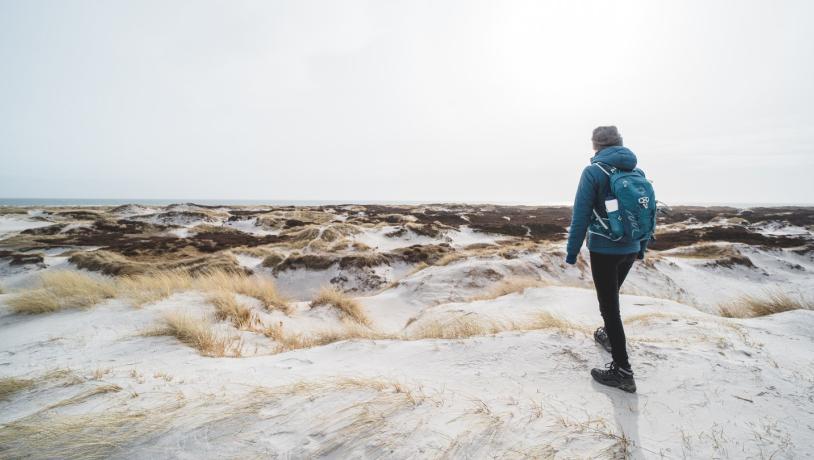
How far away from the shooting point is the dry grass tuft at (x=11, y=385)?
2700 mm

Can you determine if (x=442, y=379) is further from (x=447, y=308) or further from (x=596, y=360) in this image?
(x=447, y=308)

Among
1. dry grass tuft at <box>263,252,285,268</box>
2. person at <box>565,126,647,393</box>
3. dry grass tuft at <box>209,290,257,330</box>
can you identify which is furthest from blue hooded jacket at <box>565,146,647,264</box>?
dry grass tuft at <box>263,252,285,268</box>

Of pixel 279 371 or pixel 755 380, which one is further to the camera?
pixel 279 371

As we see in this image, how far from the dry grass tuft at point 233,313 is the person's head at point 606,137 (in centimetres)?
554

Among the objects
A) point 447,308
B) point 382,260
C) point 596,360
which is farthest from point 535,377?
point 382,260

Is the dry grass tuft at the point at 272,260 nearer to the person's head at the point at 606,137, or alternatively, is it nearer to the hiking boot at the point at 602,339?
the hiking boot at the point at 602,339

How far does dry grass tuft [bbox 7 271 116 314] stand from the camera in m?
5.40

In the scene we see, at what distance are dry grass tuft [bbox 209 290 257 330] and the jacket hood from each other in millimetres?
5450

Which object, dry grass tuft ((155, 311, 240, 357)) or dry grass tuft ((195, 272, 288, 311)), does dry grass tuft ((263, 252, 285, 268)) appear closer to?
dry grass tuft ((195, 272, 288, 311))

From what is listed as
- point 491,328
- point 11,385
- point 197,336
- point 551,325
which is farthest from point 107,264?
point 551,325

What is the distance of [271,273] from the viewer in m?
13.3

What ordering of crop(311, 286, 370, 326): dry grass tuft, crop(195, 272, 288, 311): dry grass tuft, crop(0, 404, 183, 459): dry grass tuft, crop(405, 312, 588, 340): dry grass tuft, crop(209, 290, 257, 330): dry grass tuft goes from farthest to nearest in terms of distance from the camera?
crop(311, 286, 370, 326): dry grass tuft, crop(195, 272, 288, 311): dry grass tuft, crop(209, 290, 257, 330): dry grass tuft, crop(405, 312, 588, 340): dry grass tuft, crop(0, 404, 183, 459): dry grass tuft

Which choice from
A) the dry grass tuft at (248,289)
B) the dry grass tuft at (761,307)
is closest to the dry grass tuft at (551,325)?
the dry grass tuft at (761,307)

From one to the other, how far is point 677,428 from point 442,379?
1.78m
